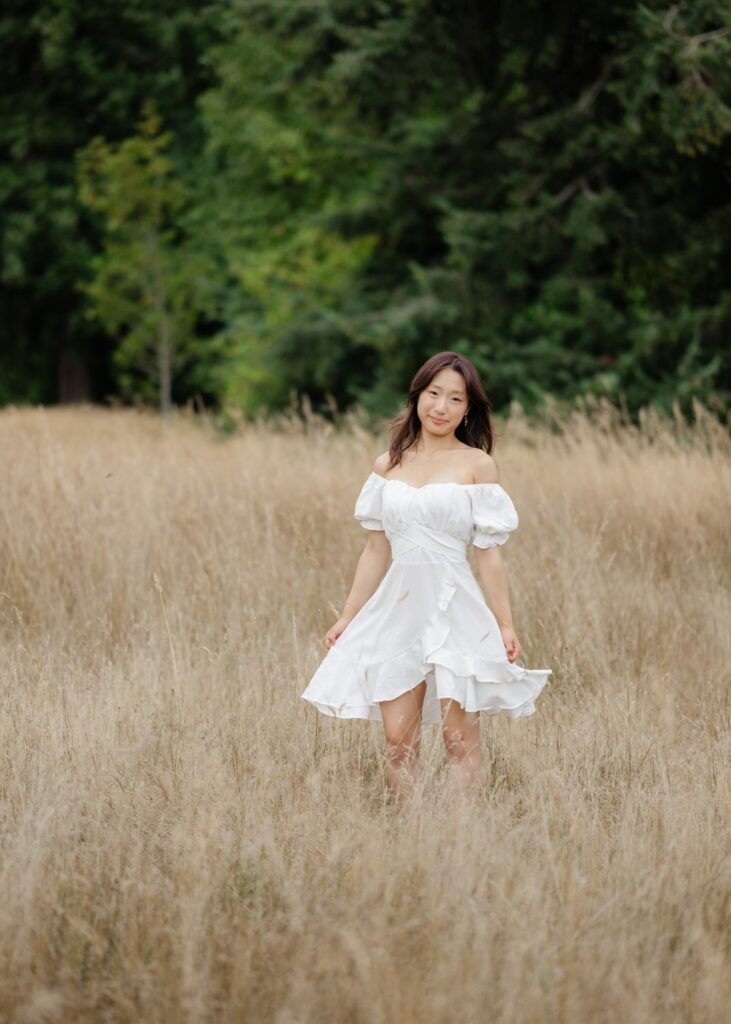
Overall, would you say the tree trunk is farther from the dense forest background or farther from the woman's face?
the woman's face

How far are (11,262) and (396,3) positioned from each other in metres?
10.6

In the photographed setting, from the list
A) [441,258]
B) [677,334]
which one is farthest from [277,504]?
[441,258]

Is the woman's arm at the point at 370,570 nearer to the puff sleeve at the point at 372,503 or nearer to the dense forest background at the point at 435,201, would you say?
the puff sleeve at the point at 372,503

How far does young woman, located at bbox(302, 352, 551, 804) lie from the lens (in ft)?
10.9

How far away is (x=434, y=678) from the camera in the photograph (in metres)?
3.46

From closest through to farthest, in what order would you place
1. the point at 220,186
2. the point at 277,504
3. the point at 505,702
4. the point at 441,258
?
the point at 505,702 → the point at 277,504 → the point at 441,258 → the point at 220,186

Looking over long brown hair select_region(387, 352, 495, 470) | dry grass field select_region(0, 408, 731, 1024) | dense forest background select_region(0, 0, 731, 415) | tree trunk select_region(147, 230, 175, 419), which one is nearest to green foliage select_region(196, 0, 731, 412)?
dense forest background select_region(0, 0, 731, 415)

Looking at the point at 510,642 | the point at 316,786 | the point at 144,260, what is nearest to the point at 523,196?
the point at 144,260

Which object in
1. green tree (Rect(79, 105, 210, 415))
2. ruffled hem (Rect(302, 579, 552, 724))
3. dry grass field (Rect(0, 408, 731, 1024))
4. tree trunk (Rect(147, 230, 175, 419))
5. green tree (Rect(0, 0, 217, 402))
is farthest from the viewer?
green tree (Rect(0, 0, 217, 402))

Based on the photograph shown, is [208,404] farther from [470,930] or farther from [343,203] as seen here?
[470,930]

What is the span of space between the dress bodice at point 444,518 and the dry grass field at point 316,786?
0.72 metres

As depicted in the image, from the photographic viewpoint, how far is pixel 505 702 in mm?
3346

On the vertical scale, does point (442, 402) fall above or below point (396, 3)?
below

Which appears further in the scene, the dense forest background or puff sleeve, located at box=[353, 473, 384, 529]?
the dense forest background
